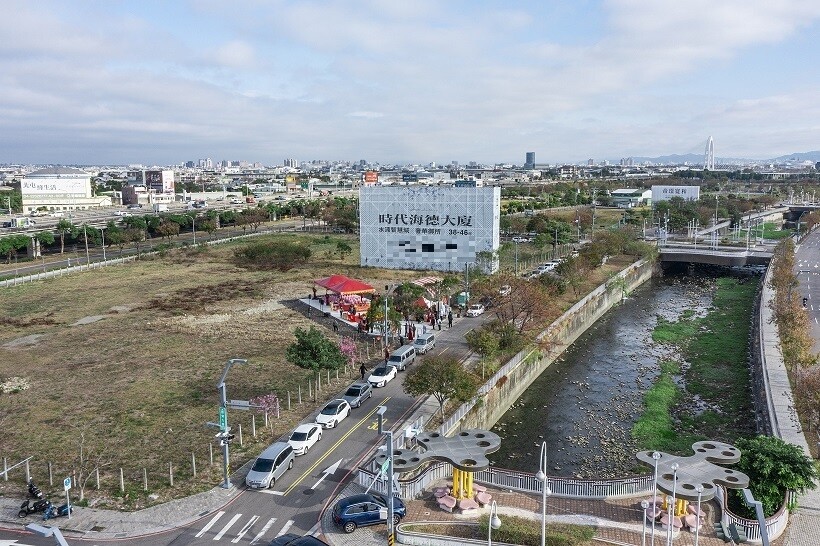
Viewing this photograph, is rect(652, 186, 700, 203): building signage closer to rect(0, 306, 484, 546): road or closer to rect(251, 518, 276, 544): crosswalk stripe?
rect(0, 306, 484, 546): road

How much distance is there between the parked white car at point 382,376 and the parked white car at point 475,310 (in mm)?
14033

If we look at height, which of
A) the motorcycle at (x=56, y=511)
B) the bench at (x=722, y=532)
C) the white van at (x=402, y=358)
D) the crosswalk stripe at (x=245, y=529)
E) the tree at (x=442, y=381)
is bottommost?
the crosswalk stripe at (x=245, y=529)

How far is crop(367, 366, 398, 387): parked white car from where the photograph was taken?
28531 millimetres

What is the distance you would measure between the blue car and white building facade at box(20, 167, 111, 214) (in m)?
117

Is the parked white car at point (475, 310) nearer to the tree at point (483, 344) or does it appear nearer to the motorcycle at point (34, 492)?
the tree at point (483, 344)

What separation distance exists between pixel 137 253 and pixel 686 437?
62.5 meters

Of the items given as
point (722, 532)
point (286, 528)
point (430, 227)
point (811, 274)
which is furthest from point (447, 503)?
point (811, 274)

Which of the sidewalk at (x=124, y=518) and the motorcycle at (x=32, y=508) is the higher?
the motorcycle at (x=32, y=508)

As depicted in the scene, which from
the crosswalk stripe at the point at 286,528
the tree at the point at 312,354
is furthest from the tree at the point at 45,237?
the crosswalk stripe at the point at 286,528

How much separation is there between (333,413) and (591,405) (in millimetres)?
13904

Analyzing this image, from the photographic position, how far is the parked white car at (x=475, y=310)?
43003mm

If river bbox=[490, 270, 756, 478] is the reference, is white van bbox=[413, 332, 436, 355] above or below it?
above

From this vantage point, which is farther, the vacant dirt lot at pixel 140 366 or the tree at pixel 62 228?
the tree at pixel 62 228

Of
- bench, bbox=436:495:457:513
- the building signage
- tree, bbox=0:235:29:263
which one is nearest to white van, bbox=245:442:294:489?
bench, bbox=436:495:457:513
